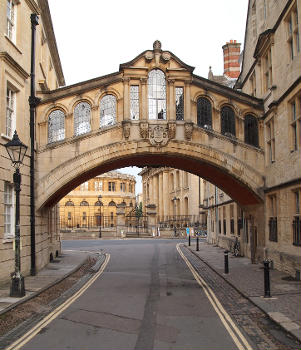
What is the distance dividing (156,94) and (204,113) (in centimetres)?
237

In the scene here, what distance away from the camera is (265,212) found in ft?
61.8

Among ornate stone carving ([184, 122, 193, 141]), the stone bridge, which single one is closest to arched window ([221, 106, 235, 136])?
the stone bridge

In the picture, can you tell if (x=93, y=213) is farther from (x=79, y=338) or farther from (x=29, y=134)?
(x=79, y=338)

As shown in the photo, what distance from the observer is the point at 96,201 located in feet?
252

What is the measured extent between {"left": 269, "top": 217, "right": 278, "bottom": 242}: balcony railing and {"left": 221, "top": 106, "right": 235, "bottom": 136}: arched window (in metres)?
4.40

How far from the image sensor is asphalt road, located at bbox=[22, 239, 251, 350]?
735 cm

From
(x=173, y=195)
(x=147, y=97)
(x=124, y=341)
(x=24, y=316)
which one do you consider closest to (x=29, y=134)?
(x=147, y=97)

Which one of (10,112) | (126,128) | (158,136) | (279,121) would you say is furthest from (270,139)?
(10,112)

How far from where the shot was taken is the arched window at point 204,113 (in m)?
19.6

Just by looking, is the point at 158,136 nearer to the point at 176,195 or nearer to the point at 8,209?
the point at 8,209

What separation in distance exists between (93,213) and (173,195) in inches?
701

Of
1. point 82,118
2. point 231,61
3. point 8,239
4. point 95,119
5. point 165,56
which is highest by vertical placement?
point 231,61

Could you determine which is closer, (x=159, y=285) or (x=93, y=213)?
(x=159, y=285)

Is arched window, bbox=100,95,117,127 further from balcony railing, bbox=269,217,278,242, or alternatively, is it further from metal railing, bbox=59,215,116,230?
metal railing, bbox=59,215,116,230
